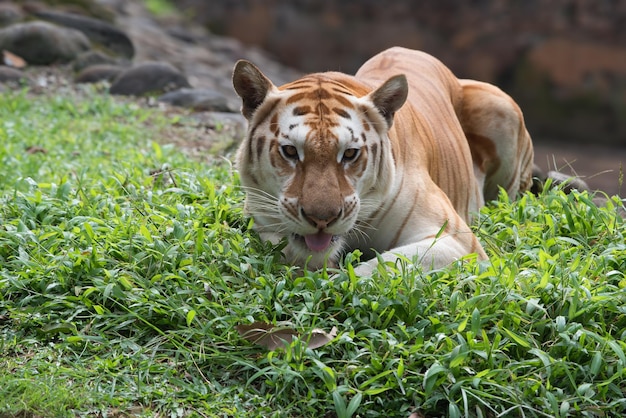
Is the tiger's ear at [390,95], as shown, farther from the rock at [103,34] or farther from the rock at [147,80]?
the rock at [103,34]

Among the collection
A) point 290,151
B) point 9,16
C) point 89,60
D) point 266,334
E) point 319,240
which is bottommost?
point 9,16

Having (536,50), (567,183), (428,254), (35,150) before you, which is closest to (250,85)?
(428,254)

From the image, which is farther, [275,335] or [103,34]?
[103,34]

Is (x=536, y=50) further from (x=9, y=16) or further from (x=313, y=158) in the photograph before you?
(x=313, y=158)

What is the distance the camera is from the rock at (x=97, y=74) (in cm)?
918

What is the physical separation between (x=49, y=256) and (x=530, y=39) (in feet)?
41.0

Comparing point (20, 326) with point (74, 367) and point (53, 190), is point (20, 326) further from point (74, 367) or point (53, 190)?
point (53, 190)

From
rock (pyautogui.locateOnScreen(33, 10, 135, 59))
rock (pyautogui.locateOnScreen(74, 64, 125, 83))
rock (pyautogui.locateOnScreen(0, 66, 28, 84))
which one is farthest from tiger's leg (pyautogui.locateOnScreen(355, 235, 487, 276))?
rock (pyautogui.locateOnScreen(33, 10, 135, 59))

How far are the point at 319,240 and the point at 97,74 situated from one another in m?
5.89

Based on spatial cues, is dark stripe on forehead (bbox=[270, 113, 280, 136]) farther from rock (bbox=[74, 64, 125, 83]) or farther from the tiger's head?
rock (bbox=[74, 64, 125, 83])

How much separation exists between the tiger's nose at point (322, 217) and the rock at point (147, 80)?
5.22 m

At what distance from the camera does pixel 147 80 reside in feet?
29.3

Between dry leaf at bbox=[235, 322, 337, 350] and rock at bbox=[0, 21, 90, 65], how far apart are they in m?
6.83

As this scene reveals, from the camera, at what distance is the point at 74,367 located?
3479 millimetres
